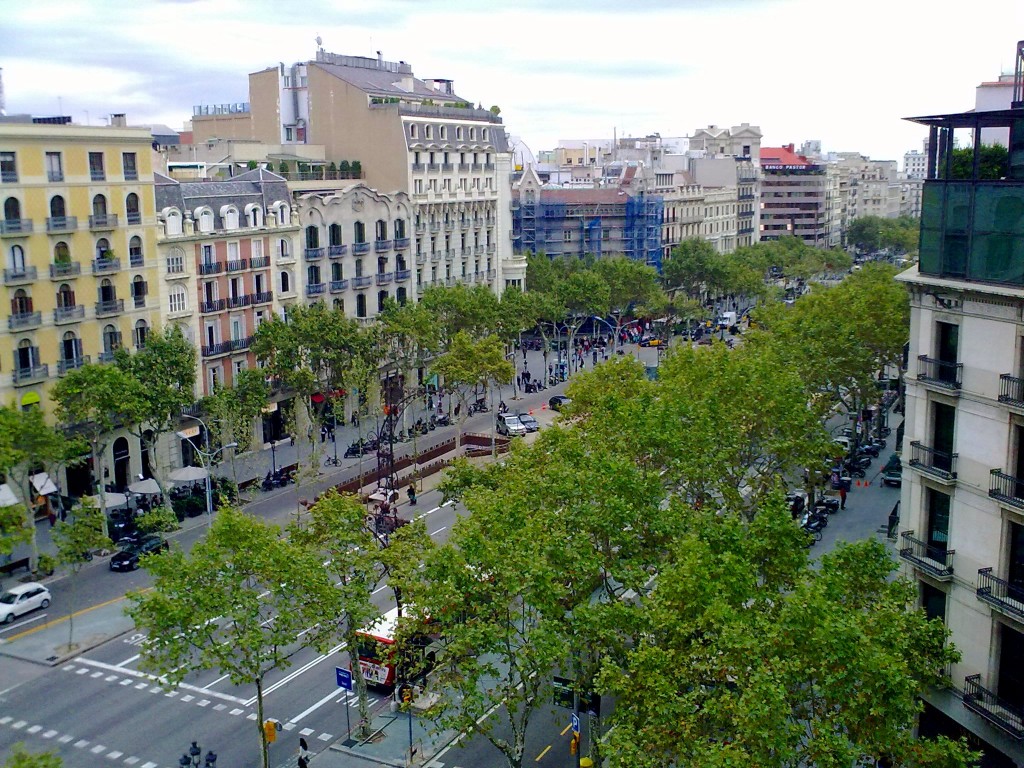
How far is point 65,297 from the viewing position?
65.4 meters

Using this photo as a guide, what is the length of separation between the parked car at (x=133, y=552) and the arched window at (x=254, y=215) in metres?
28.7

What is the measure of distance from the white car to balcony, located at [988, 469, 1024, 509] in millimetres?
Answer: 41218

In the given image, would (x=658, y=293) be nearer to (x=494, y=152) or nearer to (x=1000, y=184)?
(x=494, y=152)

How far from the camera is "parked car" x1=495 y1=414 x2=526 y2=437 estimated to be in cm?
8203

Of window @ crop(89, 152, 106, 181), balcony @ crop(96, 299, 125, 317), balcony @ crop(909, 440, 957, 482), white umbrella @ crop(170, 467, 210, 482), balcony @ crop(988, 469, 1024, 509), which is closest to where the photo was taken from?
balcony @ crop(988, 469, 1024, 509)

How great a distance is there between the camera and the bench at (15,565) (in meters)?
55.1

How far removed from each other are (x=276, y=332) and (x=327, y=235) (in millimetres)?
16487

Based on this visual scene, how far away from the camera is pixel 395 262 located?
9588 centimetres

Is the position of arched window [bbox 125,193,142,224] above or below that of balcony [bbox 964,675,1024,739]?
above

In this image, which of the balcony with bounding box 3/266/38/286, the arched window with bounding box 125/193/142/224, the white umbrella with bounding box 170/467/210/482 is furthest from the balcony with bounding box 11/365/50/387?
the arched window with bounding box 125/193/142/224

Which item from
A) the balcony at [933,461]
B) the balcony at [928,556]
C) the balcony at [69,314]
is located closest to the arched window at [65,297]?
the balcony at [69,314]

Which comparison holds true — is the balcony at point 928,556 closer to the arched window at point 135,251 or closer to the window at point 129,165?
the arched window at point 135,251

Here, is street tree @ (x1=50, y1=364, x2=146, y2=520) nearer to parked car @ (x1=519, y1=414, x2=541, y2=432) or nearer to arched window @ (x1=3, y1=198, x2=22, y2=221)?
arched window @ (x1=3, y1=198, x2=22, y2=221)

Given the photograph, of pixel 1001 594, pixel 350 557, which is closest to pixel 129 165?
pixel 350 557
